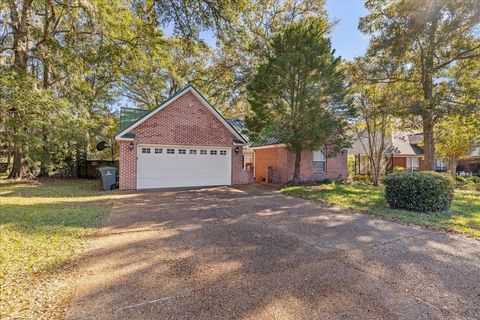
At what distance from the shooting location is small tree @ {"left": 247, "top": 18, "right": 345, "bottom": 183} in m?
12.0

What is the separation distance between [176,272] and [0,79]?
1257cm

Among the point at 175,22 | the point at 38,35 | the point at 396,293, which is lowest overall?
the point at 396,293

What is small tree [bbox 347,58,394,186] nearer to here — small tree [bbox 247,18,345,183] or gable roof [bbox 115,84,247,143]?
small tree [bbox 247,18,345,183]

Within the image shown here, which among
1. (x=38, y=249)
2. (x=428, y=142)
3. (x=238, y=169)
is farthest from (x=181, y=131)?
(x=428, y=142)

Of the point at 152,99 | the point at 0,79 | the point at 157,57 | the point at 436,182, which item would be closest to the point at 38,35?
the point at 0,79

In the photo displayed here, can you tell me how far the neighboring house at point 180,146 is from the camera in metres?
12.7

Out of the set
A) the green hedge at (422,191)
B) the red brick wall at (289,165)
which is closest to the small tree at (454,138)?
the red brick wall at (289,165)

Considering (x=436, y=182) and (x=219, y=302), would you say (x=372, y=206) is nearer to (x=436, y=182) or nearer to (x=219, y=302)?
(x=436, y=182)

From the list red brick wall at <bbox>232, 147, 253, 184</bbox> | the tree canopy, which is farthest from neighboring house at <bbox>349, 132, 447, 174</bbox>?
red brick wall at <bbox>232, 147, 253, 184</bbox>

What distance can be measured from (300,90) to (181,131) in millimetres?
6413

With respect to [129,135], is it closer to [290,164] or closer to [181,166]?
[181,166]

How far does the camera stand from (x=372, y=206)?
8703 millimetres

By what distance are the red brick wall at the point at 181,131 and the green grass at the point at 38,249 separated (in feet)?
14.6

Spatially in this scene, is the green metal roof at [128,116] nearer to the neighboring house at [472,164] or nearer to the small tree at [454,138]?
the small tree at [454,138]
